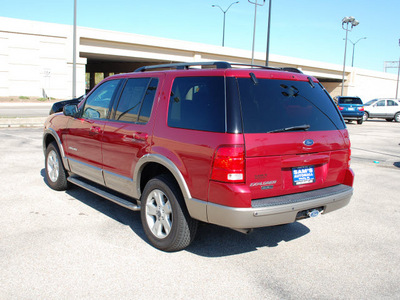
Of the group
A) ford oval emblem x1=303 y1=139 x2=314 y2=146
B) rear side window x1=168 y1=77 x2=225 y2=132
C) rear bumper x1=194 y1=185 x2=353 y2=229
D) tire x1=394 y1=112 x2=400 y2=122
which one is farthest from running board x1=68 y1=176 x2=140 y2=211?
tire x1=394 y1=112 x2=400 y2=122

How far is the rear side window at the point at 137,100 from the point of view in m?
4.57

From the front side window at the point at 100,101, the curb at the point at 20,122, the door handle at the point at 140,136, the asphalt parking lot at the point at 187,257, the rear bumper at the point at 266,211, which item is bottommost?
the asphalt parking lot at the point at 187,257

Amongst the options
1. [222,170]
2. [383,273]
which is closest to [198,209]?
[222,170]

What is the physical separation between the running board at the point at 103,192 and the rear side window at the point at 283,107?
70.4 inches

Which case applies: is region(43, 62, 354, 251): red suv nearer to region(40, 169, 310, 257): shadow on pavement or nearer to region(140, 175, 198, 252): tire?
region(140, 175, 198, 252): tire

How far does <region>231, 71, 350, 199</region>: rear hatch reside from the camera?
12.1ft

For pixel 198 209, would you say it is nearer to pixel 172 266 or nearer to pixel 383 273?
pixel 172 266

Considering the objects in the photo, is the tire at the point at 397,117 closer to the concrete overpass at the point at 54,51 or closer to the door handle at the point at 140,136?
the concrete overpass at the point at 54,51

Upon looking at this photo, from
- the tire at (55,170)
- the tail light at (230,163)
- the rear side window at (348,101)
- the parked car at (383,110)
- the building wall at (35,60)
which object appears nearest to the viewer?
the tail light at (230,163)

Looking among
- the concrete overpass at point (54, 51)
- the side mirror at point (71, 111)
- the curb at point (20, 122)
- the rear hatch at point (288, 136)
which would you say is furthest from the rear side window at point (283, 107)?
the concrete overpass at point (54, 51)

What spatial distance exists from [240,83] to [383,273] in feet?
7.52

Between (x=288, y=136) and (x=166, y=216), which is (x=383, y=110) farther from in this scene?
(x=166, y=216)

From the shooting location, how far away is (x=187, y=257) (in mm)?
4137


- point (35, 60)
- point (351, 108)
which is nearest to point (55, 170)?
point (351, 108)
